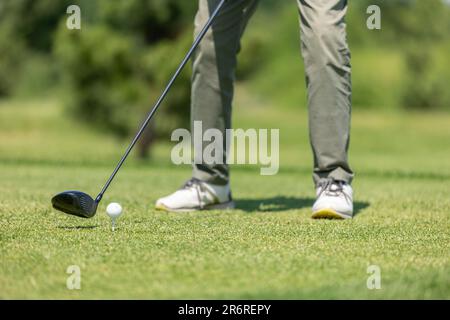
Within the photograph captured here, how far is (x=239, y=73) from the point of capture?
38.2ft

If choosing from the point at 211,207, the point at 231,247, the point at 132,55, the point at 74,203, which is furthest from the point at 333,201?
the point at 132,55

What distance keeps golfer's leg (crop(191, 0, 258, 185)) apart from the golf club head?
1009 mm

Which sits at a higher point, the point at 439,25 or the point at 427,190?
the point at 439,25

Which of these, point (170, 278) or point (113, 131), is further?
point (113, 131)

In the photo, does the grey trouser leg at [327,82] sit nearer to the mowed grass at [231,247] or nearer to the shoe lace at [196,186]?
the mowed grass at [231,247]

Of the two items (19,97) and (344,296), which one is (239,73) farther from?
(19,97)

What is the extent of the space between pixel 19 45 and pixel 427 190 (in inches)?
439

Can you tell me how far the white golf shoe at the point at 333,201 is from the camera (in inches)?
129

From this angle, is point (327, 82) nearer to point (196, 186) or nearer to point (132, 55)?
point (196, 186)

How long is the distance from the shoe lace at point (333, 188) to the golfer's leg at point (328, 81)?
25mm

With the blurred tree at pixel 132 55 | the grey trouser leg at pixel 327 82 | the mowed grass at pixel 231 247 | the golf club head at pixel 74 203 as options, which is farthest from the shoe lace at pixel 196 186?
the blurred tree at pixel 132 55

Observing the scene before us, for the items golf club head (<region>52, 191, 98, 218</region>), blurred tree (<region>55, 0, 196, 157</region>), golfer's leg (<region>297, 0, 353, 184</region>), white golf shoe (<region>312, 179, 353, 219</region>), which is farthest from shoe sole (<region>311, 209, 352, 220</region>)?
blurred tree (<region>55, 0, 196, 157</region>)

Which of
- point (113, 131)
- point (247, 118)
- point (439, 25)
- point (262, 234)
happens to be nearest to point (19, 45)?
point (113, 131)

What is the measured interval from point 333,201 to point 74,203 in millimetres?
1156
